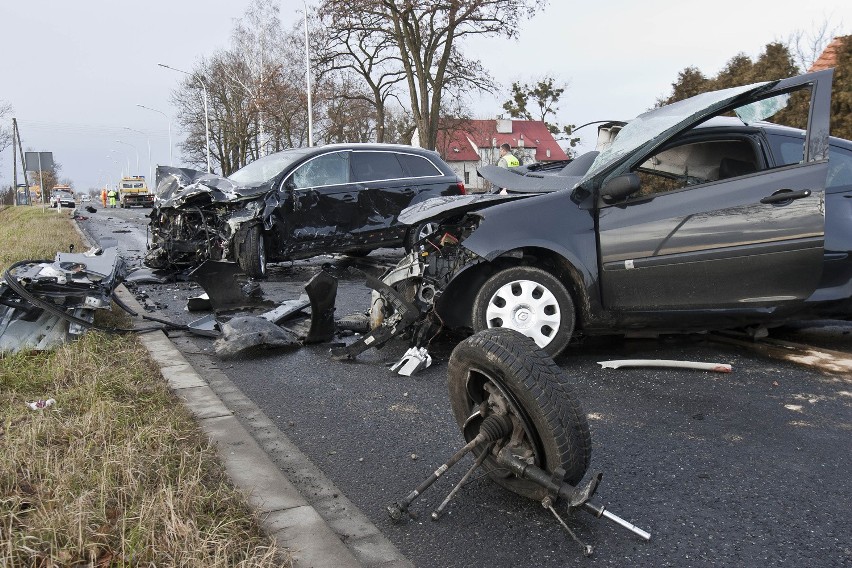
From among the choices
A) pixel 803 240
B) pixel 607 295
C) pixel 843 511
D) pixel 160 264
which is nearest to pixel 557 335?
pixel 607 295

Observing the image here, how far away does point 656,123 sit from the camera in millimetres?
5121

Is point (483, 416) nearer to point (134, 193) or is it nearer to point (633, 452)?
point (633, 452)

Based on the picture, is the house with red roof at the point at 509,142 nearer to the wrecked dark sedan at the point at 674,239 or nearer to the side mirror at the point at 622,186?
the wrecked dark sedan at the point at 674,239

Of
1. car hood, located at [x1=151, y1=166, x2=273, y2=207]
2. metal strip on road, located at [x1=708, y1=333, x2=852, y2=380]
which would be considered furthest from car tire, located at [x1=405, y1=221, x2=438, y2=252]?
car hood, located at [x1=151, y1=166, x2=273, y2=207]

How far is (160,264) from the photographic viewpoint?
33.5 feet

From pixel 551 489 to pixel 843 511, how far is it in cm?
135

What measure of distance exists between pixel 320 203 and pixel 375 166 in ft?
3.94

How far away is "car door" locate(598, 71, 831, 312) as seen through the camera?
460 centimetres

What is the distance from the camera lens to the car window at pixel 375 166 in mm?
10422

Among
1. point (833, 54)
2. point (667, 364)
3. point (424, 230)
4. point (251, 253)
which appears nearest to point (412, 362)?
point (424, 230)

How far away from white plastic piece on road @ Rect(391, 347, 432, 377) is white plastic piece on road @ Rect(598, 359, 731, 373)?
129cm

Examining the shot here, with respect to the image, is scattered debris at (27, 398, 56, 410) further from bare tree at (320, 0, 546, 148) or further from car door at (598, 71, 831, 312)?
bare tree at (320, 0, 546, 148)

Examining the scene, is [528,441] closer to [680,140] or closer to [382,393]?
[382,393]

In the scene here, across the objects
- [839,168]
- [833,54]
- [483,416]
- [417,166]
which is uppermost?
[833,54]
